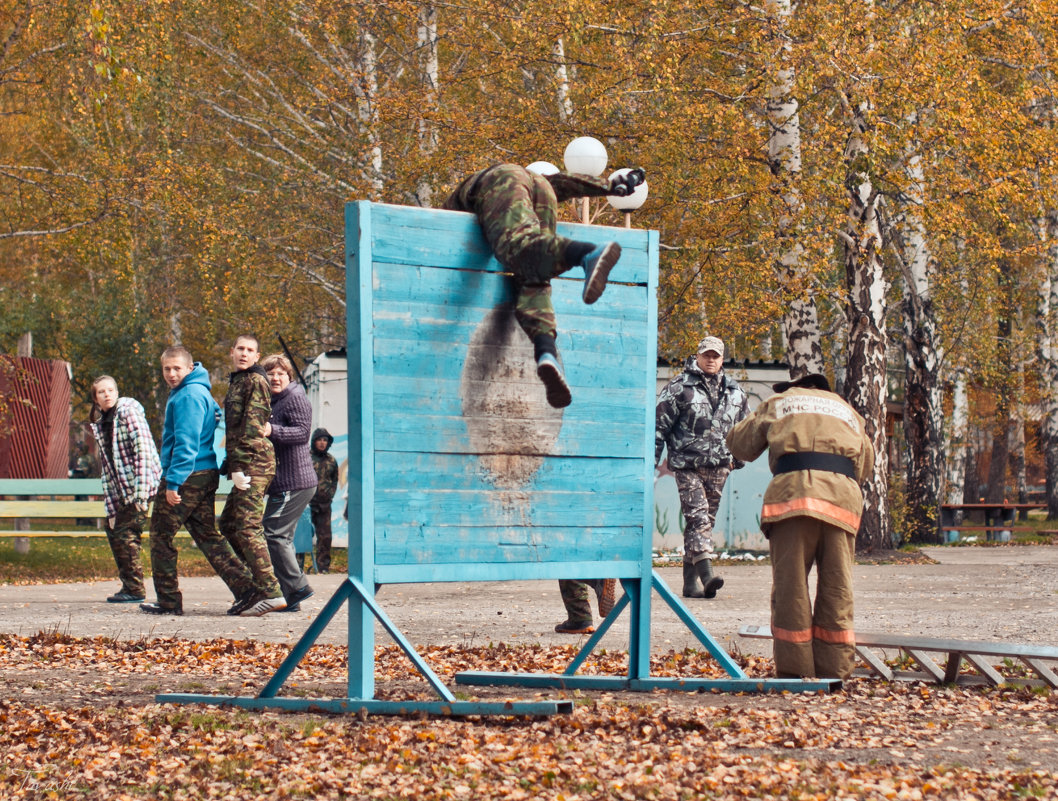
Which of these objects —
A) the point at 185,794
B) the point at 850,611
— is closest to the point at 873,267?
the point at 850,611

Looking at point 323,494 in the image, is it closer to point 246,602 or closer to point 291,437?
point 291,437

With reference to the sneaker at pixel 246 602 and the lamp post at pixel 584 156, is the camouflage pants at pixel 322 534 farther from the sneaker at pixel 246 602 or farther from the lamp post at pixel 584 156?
the lamp post at pixel 584 156

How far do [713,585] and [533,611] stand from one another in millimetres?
1416

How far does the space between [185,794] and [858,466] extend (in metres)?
3.96

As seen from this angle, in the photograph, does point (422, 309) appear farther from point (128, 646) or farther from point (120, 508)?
point (120, 508)

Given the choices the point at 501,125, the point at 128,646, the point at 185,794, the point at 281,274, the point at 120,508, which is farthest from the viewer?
the point at 281,274

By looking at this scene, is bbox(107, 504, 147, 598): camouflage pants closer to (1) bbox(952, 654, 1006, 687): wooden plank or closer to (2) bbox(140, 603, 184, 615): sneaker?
(2) bbox(140, 603, 184, 615): sneaker

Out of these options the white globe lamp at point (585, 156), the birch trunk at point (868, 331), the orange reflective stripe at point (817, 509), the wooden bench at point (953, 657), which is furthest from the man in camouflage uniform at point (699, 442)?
the birch trunk at point (868, 331)

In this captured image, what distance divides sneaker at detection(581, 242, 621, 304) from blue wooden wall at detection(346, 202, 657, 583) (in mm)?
641

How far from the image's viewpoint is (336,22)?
24.1 metres

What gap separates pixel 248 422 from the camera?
1029 cm

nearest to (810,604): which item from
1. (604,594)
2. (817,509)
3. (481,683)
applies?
(817,509)

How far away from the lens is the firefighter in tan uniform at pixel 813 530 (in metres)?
7.13

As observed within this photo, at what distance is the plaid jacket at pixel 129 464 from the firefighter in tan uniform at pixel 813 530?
5738 mm
